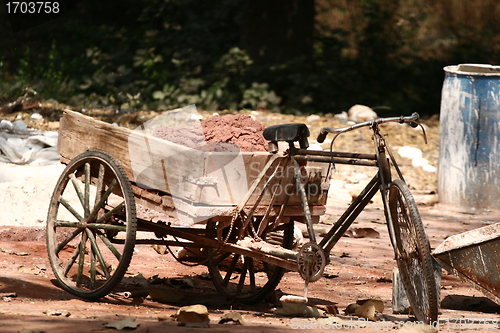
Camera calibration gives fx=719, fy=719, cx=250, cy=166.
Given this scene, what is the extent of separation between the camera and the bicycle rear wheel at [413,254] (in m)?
3.47

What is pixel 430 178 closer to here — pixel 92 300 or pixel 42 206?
pixel 42 206

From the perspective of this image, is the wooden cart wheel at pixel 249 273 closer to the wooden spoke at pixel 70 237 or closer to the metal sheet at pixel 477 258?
the wooden spoke at pixel 70 237

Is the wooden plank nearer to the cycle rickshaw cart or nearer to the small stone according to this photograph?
the cycle rickshaw cart

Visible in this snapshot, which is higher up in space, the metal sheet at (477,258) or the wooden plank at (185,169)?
the wooden plank at (185,169)

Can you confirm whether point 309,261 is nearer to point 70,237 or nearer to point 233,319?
point 233,319

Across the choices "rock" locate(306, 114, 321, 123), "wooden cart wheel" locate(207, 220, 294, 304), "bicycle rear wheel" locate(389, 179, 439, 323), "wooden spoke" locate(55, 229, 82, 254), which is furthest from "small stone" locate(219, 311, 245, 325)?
"rock" locate(306, 114, 321, 123)

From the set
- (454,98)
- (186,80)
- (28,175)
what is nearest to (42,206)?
(28,175)

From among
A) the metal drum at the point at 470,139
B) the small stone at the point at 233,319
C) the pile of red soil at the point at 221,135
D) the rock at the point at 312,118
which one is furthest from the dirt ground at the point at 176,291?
the rock at the point at 312,118

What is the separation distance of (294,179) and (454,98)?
3.79m

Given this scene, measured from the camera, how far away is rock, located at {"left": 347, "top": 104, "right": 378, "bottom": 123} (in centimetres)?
1127

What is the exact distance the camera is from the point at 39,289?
4074 millimetres

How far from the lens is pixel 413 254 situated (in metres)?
3.61

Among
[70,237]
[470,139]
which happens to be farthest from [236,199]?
[470,139]

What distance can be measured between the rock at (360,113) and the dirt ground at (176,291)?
4.94 meters
